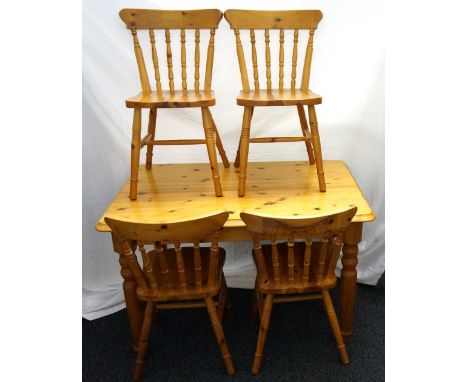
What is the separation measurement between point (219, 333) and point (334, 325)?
1.52ft

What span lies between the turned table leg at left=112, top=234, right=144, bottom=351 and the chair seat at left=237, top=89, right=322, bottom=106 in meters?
→ 0.76

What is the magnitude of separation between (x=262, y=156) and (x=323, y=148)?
0.33 metres

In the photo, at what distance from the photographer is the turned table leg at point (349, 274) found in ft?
5.36

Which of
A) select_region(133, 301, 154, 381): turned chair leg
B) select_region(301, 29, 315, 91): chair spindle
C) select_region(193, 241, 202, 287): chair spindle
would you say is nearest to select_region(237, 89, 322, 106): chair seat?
select_region(301, 29, 315, 91): chair spindle

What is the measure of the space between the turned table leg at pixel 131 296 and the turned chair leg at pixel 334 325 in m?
0.76

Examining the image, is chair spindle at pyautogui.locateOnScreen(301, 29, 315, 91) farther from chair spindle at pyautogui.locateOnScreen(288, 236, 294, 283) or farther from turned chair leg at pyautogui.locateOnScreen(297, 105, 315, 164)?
chair spindle at pyautogui.locateOnScreen(288, 236, 294, 283)

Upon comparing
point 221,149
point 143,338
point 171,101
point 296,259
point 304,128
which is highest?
point 171,101

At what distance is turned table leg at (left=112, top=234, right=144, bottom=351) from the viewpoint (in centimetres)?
Result: 160

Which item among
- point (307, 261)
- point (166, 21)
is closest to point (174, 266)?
point (307, 261)

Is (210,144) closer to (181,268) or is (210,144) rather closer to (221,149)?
(221,149)

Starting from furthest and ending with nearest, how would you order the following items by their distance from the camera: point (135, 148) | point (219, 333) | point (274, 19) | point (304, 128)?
point (304, 128), point (274, 19), point (135, 148), point (219, 333)

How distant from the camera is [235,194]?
1.80 m

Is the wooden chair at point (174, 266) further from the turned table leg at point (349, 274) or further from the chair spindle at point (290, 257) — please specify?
the turned table leg at point (349, 274)

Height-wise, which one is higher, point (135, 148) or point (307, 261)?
point (135, 148)
